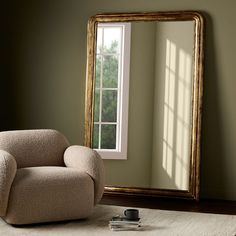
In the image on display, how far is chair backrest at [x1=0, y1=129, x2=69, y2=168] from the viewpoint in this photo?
420cm

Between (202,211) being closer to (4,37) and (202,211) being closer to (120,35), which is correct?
(120,35)

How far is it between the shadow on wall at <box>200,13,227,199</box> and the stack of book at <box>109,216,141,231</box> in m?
1.56

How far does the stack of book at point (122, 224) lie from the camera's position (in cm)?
377

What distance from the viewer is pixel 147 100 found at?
5250mm

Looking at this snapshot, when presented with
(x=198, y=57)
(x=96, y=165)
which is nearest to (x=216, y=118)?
(x=198, y=57)

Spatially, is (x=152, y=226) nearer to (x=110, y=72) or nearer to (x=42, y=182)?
(x=42, y=182)

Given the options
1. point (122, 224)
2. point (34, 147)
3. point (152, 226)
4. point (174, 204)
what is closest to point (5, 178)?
point (34, 147)

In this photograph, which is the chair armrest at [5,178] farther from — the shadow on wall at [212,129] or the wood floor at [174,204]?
the shadow on wall at [212,129]

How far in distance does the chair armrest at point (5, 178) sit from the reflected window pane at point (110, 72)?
185 centimetres

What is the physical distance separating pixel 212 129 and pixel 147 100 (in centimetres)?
66

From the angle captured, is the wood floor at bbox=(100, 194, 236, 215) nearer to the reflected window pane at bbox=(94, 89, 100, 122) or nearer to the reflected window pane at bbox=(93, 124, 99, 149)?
the reflected window pane at bbox=(93, 124, 99, 149)

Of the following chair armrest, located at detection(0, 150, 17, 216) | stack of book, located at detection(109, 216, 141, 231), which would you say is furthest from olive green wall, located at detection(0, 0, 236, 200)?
chair armrest, located at detection(0, 150, 17, 216)

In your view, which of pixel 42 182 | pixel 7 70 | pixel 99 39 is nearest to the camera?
pixel 42 182

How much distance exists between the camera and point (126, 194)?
531 centimetres
